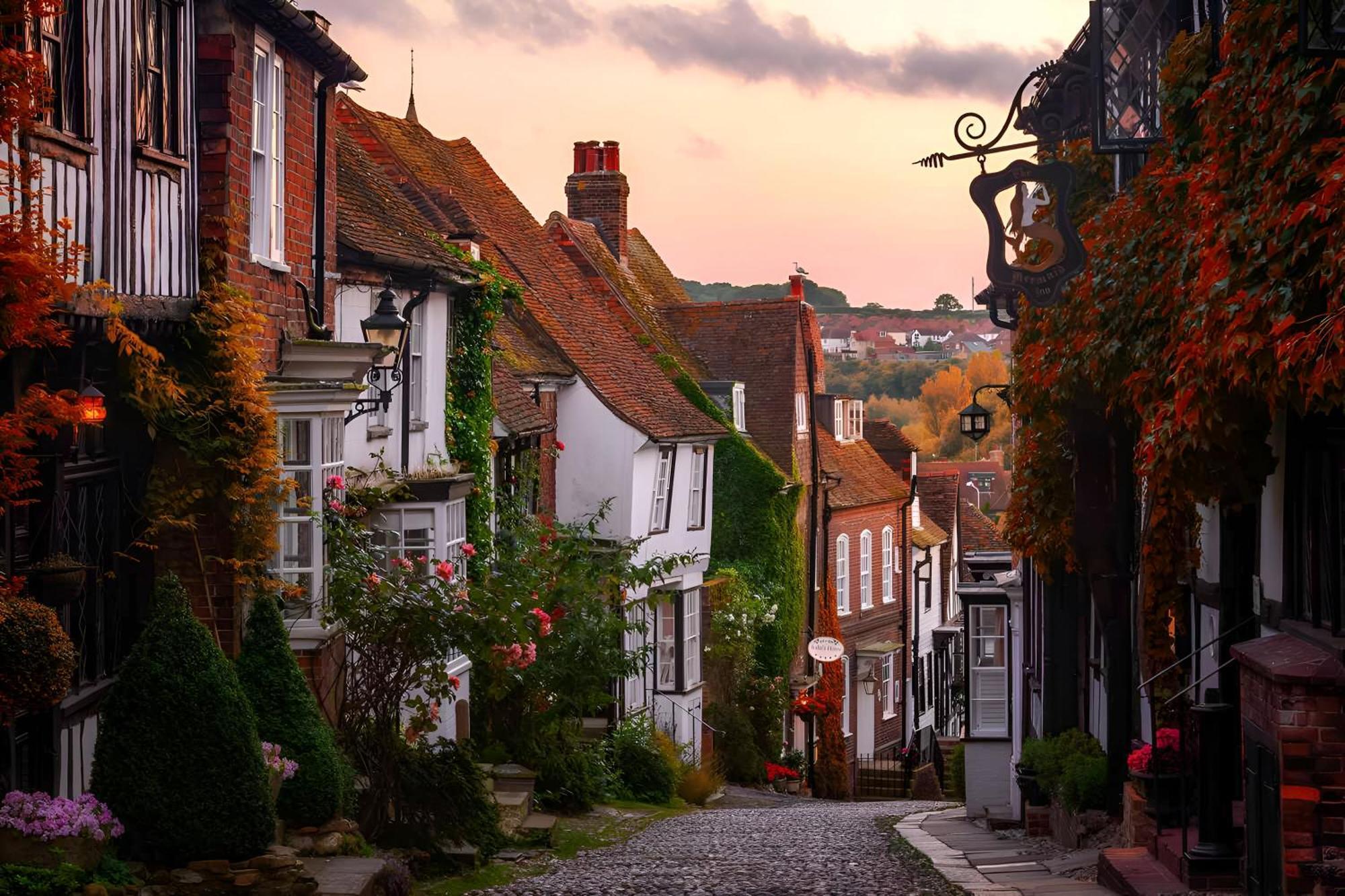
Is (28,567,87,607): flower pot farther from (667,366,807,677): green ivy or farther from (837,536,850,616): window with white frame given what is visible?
(837,536,850,616): window with white frame

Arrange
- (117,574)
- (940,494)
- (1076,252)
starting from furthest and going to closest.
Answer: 1. (940,494)
2. (1076,252)
3. (117,574)

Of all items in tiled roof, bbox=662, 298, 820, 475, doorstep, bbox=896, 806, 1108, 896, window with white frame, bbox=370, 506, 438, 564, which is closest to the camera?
doorstep, bbox=896, 806, 1108, 896

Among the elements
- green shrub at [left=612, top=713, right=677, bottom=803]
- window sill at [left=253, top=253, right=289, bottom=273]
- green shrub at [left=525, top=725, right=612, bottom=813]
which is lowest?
green shrub at [left=612, top=713, right=677, bottom=803]

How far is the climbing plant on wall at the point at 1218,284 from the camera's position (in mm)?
7078

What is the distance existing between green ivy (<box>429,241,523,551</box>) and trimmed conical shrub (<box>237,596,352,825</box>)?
24.5 feet

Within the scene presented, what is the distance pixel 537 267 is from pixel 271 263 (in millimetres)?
16848

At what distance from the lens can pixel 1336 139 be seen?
6.92 meters

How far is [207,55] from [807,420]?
26003mm

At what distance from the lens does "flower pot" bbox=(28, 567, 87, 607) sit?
885cm

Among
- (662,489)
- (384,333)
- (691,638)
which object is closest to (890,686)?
(691,638)

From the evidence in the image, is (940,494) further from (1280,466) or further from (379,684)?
(1280,466)

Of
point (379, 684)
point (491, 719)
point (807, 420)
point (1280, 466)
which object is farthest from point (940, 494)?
point (1280, 466)

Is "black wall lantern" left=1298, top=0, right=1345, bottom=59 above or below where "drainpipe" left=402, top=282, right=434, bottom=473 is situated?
above

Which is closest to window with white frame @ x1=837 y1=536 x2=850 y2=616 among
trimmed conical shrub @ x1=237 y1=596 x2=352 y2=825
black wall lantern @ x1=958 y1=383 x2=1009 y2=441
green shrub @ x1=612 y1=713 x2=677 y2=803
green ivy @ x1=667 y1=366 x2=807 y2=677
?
green ivy @ x1=667 y1=366 x2=807 y2=677
